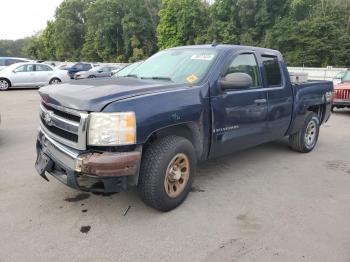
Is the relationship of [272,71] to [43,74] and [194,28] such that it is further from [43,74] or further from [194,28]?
[194,28]

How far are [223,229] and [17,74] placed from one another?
56.2 ft

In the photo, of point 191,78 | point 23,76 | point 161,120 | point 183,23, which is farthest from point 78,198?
point 183,23

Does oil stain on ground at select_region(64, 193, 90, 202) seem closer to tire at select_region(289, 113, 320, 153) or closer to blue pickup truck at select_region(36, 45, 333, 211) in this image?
blue pickup truck at select_region(36, 45, 333, 211)

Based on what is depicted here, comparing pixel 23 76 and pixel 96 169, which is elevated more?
pixel 23 76

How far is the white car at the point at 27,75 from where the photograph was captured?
17.8 m

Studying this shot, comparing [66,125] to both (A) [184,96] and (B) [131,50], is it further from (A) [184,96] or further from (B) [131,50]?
(B) [131,50]

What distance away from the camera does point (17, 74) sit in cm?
1806

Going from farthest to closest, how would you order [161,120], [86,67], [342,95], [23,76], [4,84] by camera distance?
[86,67], [23,76], [4,84], [342,95], [161,120]

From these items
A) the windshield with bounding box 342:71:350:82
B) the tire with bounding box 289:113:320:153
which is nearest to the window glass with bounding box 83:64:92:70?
the windshield with bounding box 342:71:350:82

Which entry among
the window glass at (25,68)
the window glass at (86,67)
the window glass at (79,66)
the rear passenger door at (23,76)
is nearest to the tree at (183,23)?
the window glass at (86,67)

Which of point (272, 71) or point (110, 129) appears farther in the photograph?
point (272, 71)

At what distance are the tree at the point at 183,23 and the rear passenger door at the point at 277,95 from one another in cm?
4286

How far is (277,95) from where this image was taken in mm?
5398

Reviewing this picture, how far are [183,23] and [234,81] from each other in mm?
48841
